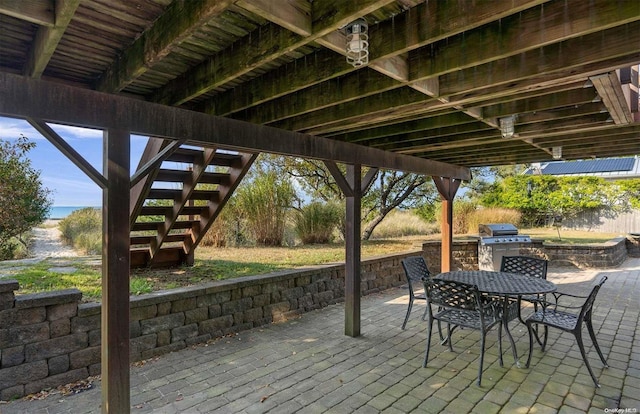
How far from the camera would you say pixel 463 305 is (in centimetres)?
315

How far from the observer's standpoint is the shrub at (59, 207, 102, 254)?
8.05 metres

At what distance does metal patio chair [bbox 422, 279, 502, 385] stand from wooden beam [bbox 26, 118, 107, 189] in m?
2.83

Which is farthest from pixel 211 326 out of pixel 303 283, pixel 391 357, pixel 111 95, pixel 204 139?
pixel 111 95

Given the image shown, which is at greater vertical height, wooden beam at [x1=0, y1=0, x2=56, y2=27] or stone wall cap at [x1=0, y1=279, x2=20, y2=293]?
wooden beam at [x1=0, y1=0, x2=56, y2=27]

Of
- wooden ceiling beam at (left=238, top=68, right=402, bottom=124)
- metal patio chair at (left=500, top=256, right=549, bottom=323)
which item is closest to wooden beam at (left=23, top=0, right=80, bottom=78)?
wooden ceiling beam at (left=238, top=68, right=402, bottom=124)

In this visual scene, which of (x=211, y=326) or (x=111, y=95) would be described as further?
(x=211, y=326)

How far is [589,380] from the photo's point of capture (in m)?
2.94

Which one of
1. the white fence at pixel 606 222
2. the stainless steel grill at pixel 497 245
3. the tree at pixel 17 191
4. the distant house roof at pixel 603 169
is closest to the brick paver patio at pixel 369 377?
the stainless steel grill at pixel 497 245

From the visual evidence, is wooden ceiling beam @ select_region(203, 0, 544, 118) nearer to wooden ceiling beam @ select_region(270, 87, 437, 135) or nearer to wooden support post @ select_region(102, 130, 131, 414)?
wooden ceiling beam @ select_region(270, 87, 437, 135)

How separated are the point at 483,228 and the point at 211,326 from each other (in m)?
6.72

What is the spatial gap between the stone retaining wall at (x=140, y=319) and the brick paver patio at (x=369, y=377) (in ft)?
0.54

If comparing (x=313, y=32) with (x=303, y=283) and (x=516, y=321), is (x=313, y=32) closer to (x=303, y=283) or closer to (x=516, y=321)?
(x=303, y=283)

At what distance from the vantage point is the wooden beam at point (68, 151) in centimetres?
202

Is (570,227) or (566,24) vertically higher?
(566,24)
